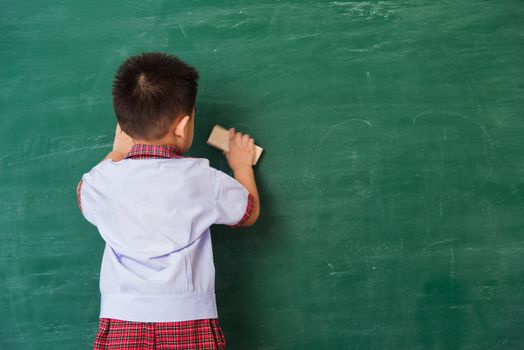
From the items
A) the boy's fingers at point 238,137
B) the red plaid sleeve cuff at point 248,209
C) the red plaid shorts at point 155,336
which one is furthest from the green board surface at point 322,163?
the red plaid shorts at point 155,336

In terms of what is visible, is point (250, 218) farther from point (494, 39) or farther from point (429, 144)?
point (494, 39)

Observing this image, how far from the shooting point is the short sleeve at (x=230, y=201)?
1094mm

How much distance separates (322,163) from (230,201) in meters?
0.32

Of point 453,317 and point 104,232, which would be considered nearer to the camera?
point 104,232

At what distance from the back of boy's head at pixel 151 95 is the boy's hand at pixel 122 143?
0.19 metres

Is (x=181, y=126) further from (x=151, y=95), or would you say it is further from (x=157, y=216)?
(x=157, y=216)

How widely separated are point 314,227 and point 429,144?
36cm

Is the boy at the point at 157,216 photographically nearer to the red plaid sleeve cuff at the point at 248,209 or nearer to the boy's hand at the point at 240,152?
the red plaid sleeve cuff at the point at 248,209

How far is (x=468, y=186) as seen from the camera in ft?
4.40

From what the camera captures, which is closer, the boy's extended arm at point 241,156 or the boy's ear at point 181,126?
the boy's ear at point 181,126

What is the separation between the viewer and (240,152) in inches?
51.4

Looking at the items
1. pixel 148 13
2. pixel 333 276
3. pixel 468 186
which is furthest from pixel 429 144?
pixel 148 13

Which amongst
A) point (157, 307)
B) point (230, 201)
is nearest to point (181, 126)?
point (230, 201)

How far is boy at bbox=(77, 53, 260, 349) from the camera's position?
3.43ft
